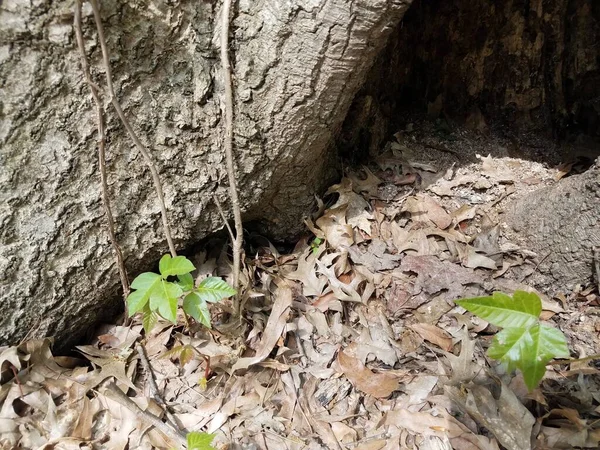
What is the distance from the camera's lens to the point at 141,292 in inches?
58.1

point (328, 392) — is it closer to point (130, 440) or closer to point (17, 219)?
point (130, 440)

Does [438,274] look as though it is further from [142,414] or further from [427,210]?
[142,414]

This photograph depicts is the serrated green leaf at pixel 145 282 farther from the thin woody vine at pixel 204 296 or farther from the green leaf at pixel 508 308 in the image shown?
the green leaf at pixel 508 308

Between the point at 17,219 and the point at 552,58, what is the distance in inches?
95.3

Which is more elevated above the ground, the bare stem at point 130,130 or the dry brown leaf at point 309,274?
the bare stem at point 130,130

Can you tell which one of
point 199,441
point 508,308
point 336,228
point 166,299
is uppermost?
point 508,308

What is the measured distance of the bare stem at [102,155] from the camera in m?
1.28

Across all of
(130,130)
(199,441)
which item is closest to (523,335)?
(199,441)

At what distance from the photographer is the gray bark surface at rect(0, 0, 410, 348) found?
54.0 inches

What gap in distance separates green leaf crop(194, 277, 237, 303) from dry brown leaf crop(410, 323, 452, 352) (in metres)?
0.77

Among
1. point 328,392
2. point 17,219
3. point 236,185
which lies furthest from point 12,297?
point 328,392

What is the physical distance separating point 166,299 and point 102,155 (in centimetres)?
52

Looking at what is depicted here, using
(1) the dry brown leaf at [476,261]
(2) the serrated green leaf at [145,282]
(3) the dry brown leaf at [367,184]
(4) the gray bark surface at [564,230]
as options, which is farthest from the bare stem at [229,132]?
(4) the gray bark surface at [564,230]

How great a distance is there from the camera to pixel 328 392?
5.55ft
